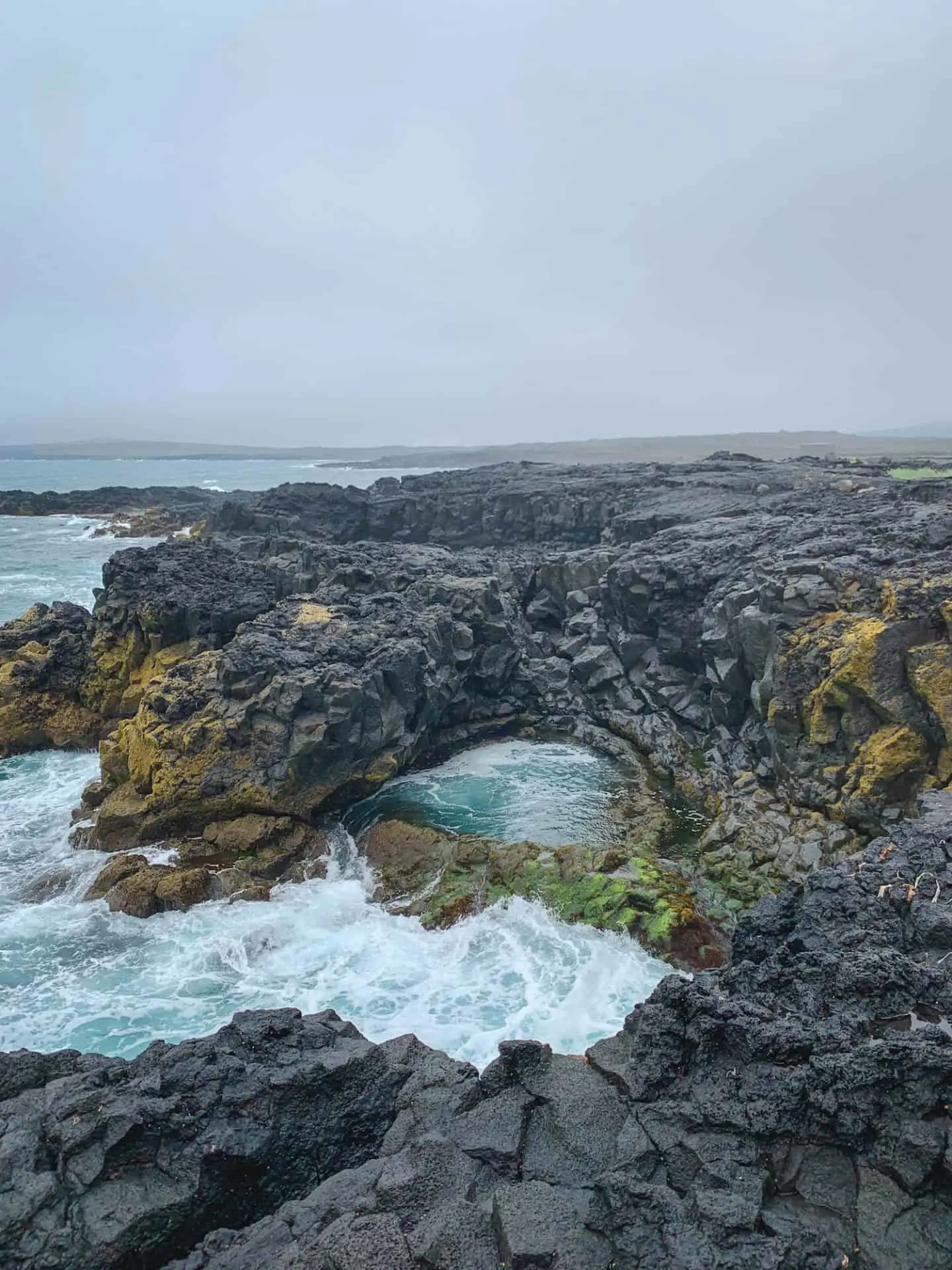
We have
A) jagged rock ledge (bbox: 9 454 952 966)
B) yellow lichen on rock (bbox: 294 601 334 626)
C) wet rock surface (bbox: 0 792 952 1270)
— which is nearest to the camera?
wet rock surface (bbox: 0 792 952 1270)

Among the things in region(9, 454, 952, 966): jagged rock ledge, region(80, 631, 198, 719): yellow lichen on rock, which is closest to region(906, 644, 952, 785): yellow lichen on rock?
region(9, 454, 952, 966): jagged rock ledge

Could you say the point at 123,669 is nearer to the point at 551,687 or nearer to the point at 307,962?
the point at 307,962

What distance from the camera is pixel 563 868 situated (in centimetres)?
1694

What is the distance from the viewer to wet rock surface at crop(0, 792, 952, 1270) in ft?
20.5

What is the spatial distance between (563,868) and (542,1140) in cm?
939

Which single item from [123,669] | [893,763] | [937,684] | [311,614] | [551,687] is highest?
[311,614]

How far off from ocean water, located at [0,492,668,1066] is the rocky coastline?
809 mm

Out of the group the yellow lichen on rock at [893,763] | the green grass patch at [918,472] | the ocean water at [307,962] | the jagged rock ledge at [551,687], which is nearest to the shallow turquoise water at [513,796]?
the ocean water at [307,962]

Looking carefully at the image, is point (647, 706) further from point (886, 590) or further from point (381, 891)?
point (381, 891)

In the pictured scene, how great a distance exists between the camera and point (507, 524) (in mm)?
52375

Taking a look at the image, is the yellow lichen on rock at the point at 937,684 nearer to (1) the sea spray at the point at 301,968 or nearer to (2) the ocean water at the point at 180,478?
(1) the sea spray at the point at 301,968

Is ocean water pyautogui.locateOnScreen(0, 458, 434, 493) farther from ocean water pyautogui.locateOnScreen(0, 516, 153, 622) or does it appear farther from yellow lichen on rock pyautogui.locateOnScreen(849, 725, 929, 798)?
yellow lichen on rock pyautogui.locateOnScreen(849, 725, 929, 798)

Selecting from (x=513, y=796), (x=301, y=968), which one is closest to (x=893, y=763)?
(x=513, y=796)

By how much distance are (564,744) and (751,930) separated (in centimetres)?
1466
